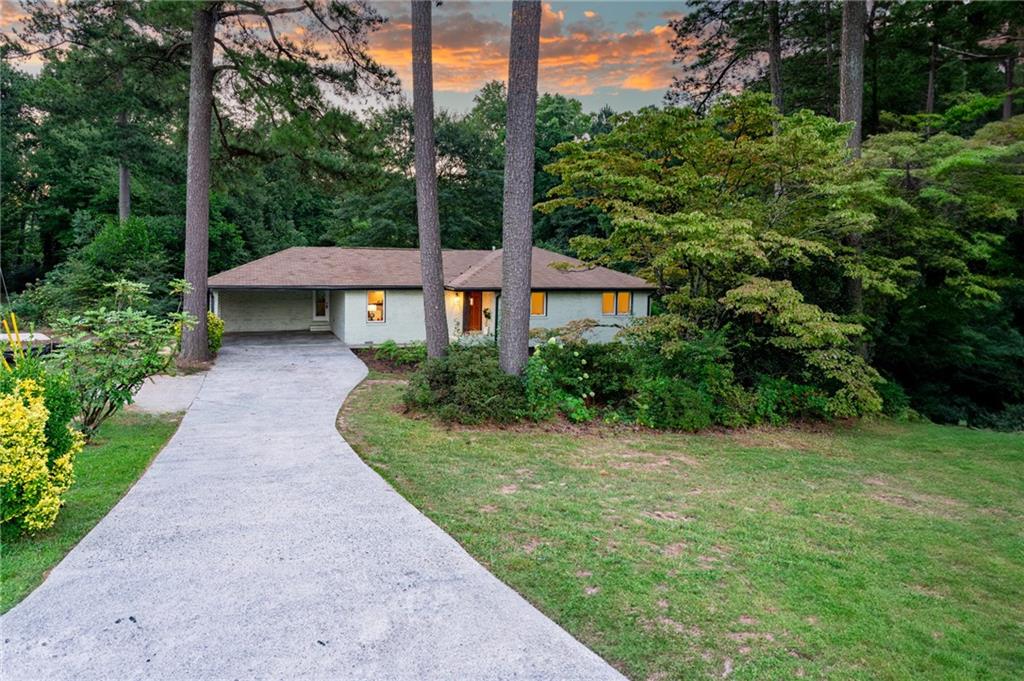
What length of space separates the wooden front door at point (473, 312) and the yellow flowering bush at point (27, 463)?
48.2 ft

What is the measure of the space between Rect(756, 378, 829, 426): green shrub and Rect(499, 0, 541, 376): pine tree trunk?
14.2 feet

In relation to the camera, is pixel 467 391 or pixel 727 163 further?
pixel 727 163

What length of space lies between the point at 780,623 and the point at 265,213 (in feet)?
98.1

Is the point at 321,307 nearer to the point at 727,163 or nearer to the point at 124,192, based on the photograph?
the point at 124,192

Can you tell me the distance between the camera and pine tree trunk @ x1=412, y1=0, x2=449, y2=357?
29.5 feet

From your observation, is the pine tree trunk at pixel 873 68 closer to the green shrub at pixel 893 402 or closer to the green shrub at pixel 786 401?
the green shrub at pixel 893 402

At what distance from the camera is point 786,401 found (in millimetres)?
9812

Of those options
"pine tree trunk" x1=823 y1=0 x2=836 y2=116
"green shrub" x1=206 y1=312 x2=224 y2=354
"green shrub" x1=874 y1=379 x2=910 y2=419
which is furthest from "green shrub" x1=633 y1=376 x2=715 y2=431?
"pine tree trunk" x1=823 y1=0 x2=836 y2=116

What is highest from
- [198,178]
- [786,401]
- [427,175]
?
[198,178]

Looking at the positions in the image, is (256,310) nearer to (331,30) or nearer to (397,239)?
A: (397,239)

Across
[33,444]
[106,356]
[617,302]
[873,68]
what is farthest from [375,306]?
[873,68]

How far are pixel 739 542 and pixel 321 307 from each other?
19154 mm

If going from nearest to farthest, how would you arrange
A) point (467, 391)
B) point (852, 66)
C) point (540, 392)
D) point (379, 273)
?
point (467, 391), point (540, 392), point (852, 66), point (379, 273)

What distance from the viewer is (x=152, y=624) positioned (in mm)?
2951
